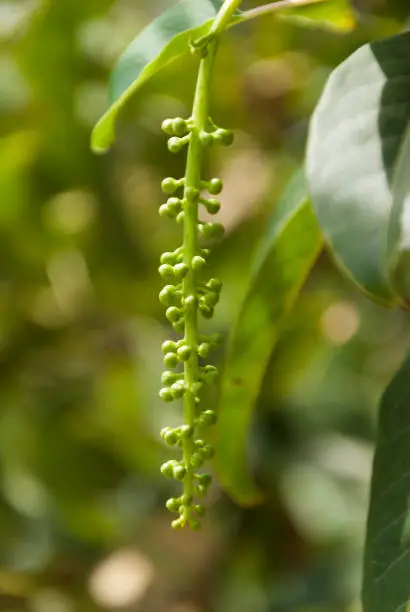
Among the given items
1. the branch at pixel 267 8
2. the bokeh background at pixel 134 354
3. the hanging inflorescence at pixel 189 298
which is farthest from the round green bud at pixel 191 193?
the bokeh background at pixel 134 354

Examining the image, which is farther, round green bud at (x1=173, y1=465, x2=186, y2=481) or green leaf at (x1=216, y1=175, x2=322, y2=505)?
green leaf at (x1=216, y1=175, x2=322, y2=505)

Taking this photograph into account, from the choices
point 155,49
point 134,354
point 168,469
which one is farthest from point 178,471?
point 134,354

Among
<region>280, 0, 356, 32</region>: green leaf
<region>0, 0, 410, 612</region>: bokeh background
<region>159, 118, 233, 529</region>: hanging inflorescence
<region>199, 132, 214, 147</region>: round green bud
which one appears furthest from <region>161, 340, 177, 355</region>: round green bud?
<region>0, 0, 410, 612</region>: bokeh background

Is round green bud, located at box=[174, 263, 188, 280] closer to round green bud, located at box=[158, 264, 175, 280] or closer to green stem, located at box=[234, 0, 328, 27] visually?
round green bud, located at box=[158, 264, 175, 280]

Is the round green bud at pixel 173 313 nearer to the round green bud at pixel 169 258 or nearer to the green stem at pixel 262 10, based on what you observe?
the round green bud at pixel 169 258

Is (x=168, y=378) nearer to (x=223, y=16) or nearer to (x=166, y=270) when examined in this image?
(x=166, y=270)

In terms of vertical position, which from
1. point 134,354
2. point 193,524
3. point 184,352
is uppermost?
point 184,352
